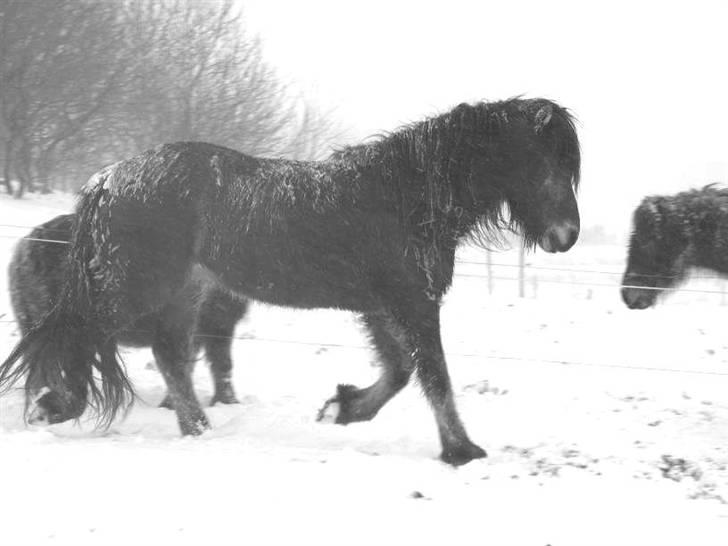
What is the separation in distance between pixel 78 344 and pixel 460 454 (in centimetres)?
239

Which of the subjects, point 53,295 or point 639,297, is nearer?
point 53,295

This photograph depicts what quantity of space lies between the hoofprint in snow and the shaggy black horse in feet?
1.50

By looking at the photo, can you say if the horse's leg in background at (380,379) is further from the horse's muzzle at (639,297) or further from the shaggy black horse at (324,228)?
the horse's muzzle at (639,297)

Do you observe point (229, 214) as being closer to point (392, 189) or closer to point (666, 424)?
point (392, 189)

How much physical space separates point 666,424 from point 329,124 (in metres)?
33.5

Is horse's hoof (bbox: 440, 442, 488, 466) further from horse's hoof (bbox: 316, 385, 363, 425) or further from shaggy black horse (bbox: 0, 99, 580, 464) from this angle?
horse's hoof (bbox: 316, 385, 363, 425)

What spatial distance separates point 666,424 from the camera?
17.9ft

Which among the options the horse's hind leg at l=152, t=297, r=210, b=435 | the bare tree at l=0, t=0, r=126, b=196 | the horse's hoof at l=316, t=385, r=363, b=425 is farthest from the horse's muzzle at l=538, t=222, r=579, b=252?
the bare tree at l=0, t=0, r=126, b=196

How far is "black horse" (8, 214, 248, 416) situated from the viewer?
19.4 feet

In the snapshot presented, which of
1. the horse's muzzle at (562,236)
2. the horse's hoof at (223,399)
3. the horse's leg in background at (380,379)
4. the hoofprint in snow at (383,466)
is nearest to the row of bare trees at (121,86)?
the hoofprint in snow at (383,466)

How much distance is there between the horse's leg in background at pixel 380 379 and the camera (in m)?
4.92

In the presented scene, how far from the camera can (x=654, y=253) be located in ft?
22.2

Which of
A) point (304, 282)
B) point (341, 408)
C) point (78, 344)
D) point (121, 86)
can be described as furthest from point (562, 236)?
point (121, 86)

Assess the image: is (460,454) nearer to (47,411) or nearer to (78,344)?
(78,344)
